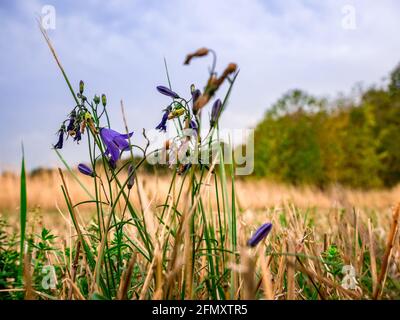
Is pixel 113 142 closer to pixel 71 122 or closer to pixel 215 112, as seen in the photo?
pixel 71 122

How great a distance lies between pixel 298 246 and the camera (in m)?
1.64

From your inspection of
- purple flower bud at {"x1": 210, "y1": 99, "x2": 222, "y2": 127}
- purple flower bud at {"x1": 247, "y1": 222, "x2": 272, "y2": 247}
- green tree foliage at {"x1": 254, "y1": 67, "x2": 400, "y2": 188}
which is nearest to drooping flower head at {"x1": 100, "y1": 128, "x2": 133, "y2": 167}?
purple flower bud at {"x1": 210, "y1": 99, "x2": 222, "y2": 127}

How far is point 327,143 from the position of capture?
23.2 metres

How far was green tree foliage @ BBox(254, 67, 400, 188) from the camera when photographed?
2114 centimetres

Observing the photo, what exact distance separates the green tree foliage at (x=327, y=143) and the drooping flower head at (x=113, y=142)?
17.9m

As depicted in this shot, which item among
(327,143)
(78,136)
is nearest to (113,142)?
(78,136)

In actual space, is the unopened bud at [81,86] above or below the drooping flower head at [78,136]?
above

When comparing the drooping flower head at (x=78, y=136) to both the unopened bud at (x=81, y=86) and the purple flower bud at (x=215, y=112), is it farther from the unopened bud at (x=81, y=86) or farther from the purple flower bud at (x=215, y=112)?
the purple flower bud at (x=215, y=112)

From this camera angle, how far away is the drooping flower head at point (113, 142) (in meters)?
1.58

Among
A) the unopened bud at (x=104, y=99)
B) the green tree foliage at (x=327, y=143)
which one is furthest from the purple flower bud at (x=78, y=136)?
the green tree foliage at (x=327, y=143)

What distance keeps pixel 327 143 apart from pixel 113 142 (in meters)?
22.6
